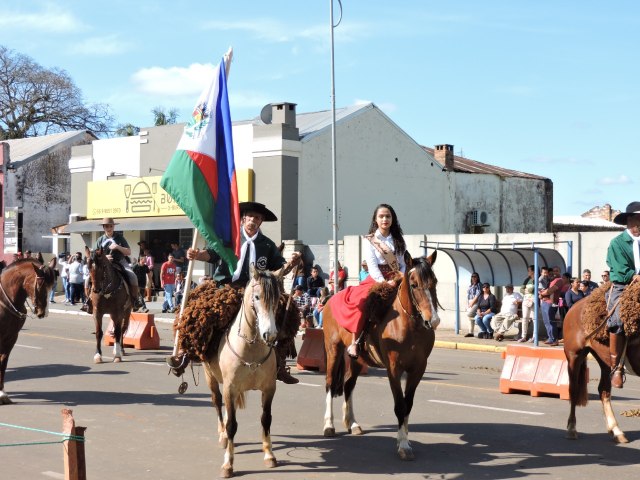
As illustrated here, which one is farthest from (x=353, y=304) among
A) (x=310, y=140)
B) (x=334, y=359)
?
(x=310, y=140)

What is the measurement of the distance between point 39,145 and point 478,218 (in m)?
26.2

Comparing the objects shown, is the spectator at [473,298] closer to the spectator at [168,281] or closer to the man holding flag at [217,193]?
the spectator at [168,281]

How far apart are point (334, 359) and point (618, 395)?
18.9 ft

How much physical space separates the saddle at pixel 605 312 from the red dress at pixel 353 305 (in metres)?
2.39

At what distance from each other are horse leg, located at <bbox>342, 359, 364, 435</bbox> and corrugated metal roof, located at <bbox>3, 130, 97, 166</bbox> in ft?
137

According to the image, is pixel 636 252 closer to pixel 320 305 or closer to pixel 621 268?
pixel 621 268

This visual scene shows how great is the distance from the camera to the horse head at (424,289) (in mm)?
8539

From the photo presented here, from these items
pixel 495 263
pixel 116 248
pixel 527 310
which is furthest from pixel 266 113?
pixel 116 248

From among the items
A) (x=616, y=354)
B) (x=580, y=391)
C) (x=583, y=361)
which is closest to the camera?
(x=616, y=354)

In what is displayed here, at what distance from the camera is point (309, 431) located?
33.5 feet

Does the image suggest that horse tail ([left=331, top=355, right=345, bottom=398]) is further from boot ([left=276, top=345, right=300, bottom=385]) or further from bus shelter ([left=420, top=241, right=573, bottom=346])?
bus shelter ([left=420, top=241, right=573, bottom=346])

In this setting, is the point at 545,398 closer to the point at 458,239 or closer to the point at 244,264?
the point at 244,264

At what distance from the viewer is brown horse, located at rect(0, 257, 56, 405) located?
480 inches

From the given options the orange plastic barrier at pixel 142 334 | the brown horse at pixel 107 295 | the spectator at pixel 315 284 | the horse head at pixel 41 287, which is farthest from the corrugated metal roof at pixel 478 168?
the horse head at pixel 41 287
